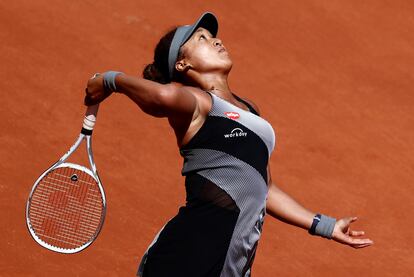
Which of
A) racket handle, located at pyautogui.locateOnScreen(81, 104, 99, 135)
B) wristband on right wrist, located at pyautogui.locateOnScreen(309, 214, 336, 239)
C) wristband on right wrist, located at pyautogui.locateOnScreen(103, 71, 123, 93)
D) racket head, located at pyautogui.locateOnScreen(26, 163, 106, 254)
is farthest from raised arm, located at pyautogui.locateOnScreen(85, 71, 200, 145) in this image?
racket head, located at pyautogui.locateOnScreen(26, 163, 106, 254)

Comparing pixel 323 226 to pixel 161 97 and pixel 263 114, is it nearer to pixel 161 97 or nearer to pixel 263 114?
pixel 161 97

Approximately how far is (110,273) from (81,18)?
4479 mm

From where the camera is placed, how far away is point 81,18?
11.3m

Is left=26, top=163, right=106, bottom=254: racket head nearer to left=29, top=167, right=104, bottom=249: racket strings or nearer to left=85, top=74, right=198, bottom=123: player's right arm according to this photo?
left=29, top=167, right=104, bottom=249: racket strings

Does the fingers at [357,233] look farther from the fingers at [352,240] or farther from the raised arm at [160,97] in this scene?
Answer: the raised arm at [160,97]

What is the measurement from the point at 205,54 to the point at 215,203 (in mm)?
791

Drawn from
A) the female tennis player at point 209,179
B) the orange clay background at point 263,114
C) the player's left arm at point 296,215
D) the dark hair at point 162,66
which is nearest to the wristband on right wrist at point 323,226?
the player's left arm at point 296,215

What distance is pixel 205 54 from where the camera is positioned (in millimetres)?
4824

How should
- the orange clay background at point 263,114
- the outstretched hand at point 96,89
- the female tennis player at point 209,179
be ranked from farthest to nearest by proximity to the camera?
the orange clay background at point 263,114
the outstretched hand at point 96,89
the female tennis player at point 209,179

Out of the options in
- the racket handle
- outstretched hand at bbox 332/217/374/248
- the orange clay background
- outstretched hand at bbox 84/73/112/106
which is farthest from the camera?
the orange clay background

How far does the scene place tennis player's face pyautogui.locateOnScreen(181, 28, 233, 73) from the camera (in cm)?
478

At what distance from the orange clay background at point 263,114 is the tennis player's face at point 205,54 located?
312cm

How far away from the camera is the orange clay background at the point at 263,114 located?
8172 mm

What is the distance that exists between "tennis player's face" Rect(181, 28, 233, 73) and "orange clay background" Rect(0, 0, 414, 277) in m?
3.12
